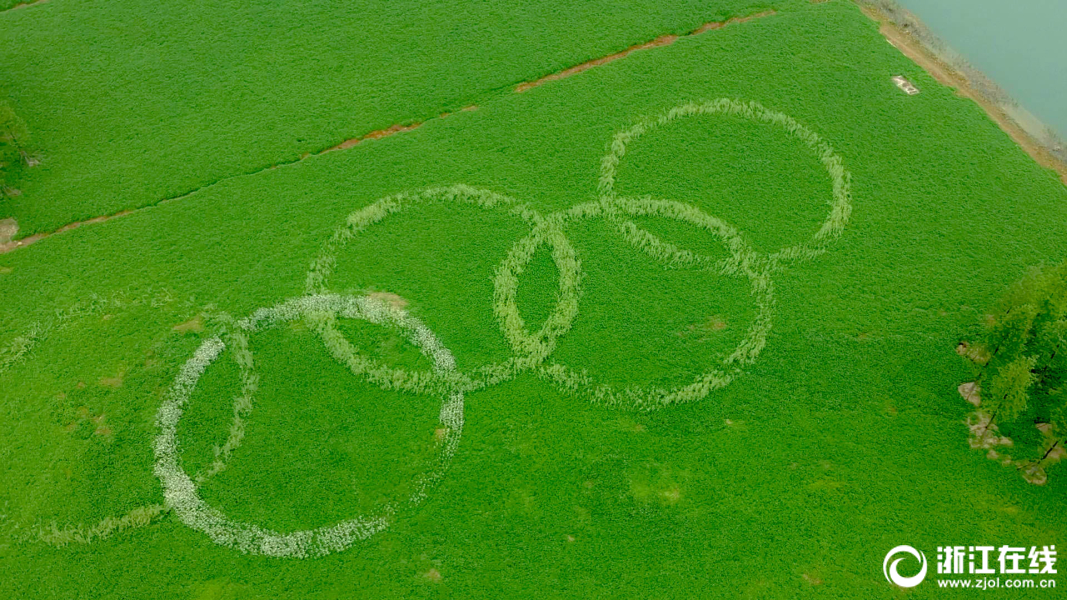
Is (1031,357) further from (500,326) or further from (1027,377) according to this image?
(500,326)

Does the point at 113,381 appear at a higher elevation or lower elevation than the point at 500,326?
lower

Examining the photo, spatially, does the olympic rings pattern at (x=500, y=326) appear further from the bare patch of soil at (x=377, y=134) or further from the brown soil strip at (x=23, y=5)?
the brown soil strip at (x=23, y=5)

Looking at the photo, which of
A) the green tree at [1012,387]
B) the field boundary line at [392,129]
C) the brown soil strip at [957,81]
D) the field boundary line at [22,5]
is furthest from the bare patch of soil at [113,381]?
the brown soil strip at [957,81]

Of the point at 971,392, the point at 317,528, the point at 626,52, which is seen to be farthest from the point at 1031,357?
the point at 317,528

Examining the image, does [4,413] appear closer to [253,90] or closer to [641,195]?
[253,90]

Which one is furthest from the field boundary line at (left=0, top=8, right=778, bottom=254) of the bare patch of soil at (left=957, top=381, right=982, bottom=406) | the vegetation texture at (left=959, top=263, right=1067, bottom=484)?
the bare patch of soil at (left=957, top=381, right=982, bottom=406)

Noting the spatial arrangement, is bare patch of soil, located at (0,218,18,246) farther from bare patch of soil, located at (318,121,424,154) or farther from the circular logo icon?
the circular logo icon
